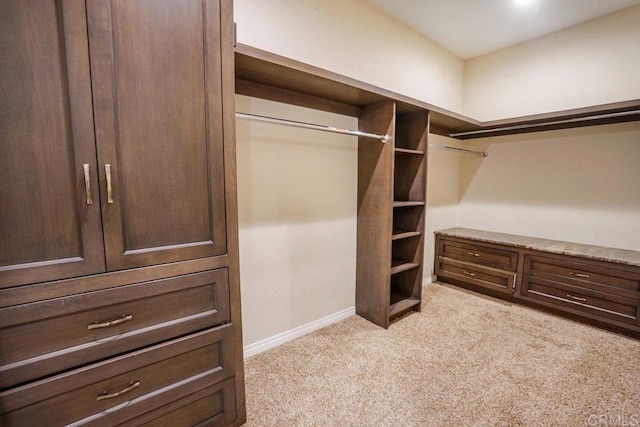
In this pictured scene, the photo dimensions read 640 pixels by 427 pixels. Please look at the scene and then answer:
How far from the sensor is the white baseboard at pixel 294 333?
1962mm

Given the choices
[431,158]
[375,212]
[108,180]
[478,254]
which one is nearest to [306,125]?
[375,212]

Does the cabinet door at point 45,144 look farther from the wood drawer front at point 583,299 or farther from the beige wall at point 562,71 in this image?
the beige wall at point 562,71

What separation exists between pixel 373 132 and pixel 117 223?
1869mm

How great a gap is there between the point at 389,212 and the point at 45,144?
196cm

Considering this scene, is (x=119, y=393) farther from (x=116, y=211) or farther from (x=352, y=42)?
(x=352, y=42)

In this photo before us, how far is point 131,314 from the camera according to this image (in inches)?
40.0

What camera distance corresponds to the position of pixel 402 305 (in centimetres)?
246

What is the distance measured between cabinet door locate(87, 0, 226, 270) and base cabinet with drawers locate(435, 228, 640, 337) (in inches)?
111

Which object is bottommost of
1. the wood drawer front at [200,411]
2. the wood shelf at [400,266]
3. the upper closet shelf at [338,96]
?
the wood drawer front at [200,411]

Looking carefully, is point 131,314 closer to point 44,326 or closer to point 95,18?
point 44,326

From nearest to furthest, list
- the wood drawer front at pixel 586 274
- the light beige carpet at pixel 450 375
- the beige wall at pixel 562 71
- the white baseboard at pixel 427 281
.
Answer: the light beige carpet at pixel 450 375 < the wood drawer front at pixel 586 274 < the beige wall at pixel 562 71 < the white baseboard at pixel 427 281

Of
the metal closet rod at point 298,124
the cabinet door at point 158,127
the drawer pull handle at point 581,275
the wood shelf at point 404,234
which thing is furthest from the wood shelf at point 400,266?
the cabinet door at point 158,127

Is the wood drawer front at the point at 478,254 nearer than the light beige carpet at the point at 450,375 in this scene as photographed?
No

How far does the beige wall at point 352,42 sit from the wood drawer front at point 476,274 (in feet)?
6.22
